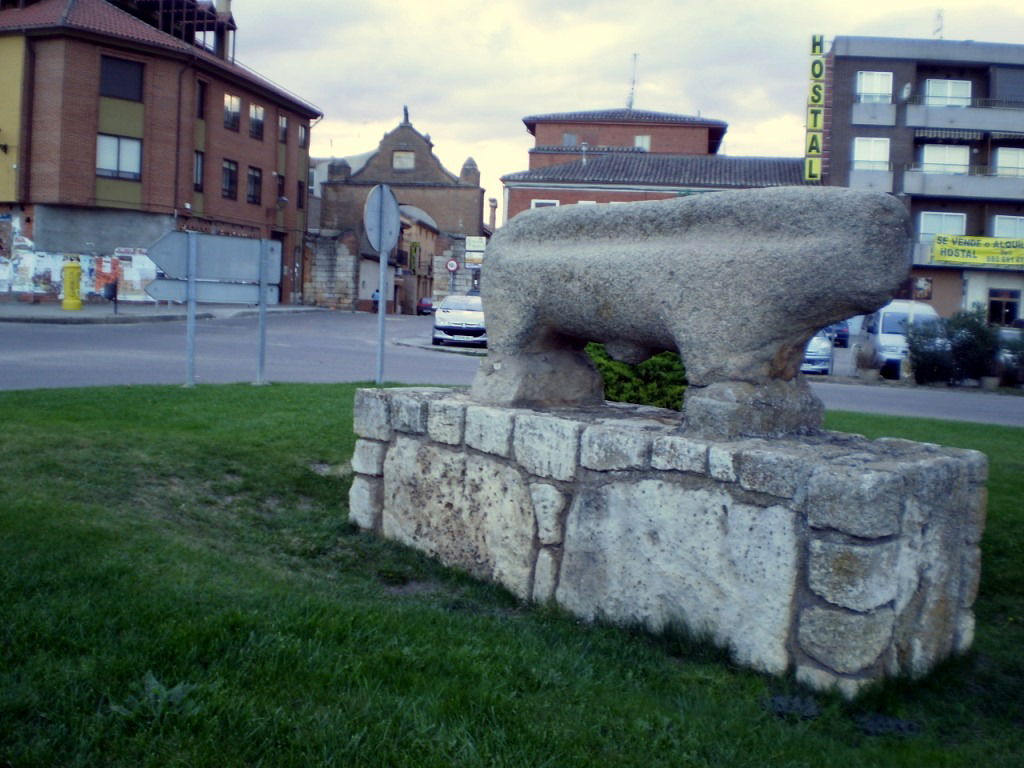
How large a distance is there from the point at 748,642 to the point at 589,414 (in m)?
1.55

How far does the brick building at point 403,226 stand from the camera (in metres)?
41.4

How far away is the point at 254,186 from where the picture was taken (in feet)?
→ 126

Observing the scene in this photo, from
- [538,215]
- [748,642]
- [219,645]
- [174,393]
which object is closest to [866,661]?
[748,642]

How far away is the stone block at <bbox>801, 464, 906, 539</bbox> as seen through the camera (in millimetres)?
3537

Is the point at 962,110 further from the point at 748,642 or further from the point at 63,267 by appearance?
the point at 748,642

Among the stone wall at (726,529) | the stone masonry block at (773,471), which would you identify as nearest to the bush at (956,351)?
the stone wall at (726,529)


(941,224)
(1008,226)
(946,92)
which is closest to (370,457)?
(941,224)

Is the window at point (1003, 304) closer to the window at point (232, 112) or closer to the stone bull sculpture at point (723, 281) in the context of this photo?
the window at point (232, 112)

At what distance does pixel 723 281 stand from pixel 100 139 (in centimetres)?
3071

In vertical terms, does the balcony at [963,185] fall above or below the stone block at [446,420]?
above

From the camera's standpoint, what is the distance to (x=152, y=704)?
282cm

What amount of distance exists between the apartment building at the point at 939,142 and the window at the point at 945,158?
37 millimetres

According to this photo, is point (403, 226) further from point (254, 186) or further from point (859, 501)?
point (859, 501)

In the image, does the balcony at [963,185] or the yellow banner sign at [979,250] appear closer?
the yellow banner sign at [979,250]
